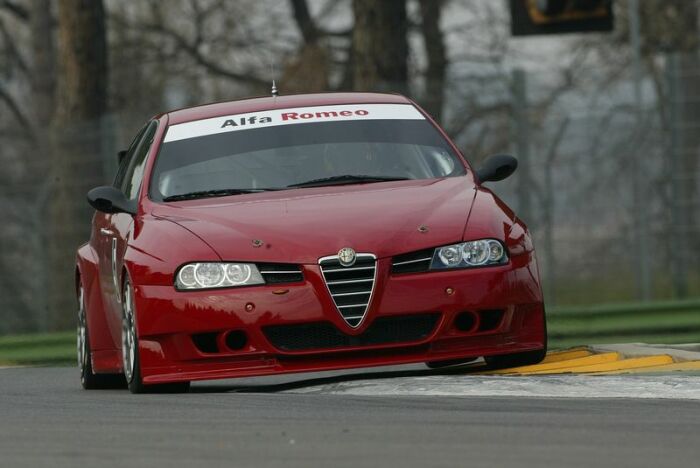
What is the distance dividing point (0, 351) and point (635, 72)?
7.03m

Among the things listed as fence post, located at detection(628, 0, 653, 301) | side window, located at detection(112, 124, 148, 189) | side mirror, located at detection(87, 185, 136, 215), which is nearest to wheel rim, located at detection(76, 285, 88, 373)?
side window, located at detection(112, 124, 148, 189)

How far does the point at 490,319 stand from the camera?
9.45m

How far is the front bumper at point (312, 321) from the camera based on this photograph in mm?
9094

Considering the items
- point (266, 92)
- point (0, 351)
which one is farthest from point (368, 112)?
point (266, 92)

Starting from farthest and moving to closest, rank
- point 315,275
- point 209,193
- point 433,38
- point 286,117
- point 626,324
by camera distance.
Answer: point 433,38 → point 626,324 → point 286,117 → point 209,193 → point 315,275

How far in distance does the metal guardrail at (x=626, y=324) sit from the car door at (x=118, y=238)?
5.00 m

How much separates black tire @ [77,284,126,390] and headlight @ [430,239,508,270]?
9.37 ft

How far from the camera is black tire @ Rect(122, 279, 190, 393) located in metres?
9.53

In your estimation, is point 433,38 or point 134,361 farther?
point 433,38

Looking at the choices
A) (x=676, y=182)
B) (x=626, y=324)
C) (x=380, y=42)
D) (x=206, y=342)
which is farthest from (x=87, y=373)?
(x=380, y=42)

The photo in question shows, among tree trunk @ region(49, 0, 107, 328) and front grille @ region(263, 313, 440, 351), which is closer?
front grille @ region(263, 313, 440, 351)

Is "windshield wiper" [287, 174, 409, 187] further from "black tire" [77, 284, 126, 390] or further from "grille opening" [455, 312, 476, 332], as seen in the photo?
"black tire" [77, 284, 126, 390]

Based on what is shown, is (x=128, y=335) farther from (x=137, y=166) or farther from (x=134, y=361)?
(x=137, y=166)

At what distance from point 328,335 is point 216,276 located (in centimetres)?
57
